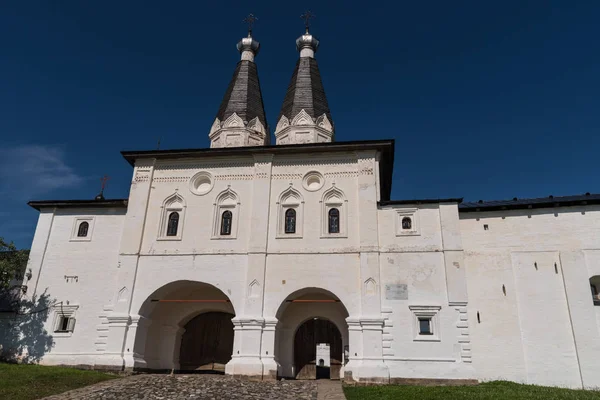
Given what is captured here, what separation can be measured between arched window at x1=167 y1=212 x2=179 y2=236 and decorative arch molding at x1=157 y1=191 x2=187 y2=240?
0.07 metres

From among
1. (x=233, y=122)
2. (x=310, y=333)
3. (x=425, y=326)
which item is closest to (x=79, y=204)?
(x=233, y=122)

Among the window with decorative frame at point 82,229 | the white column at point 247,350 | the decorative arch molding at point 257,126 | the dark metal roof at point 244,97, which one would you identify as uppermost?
the dark metal roof at point 244,97

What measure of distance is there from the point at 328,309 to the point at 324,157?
5.56 metres

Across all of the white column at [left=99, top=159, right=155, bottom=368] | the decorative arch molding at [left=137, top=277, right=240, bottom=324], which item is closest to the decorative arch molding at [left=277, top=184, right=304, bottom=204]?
→ the decorative arch molding at [left=137, top=277, right=240, bottom=324]

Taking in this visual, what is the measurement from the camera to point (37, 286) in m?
17.2

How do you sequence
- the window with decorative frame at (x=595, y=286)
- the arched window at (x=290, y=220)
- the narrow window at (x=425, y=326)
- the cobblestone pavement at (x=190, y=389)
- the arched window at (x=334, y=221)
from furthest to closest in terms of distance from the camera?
the arched window at (x=290, y=220) < the arched window at (x=334, y=221) < the window with decorative frame at (x=595, y=286) < the narrow window at (x=425, y=326) < the cobblestone pavement at (x=190, y=389)

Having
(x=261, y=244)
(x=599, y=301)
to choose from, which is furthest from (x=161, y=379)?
(x=599, y=301)

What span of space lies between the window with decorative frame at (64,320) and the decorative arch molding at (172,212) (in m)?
3.94

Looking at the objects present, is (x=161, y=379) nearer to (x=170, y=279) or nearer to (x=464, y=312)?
(x=170, y=279)

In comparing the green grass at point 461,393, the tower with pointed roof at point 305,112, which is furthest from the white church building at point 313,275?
the tower with pointed roof at point 305,112

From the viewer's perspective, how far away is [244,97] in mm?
21672

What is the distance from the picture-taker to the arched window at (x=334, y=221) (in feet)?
55.2

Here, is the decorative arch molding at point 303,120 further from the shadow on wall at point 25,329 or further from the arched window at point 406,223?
the shadow on wall at point 25,329

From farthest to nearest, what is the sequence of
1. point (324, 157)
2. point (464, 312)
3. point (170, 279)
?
point (324, 157) → point (170, 279) → point (464, 312)
